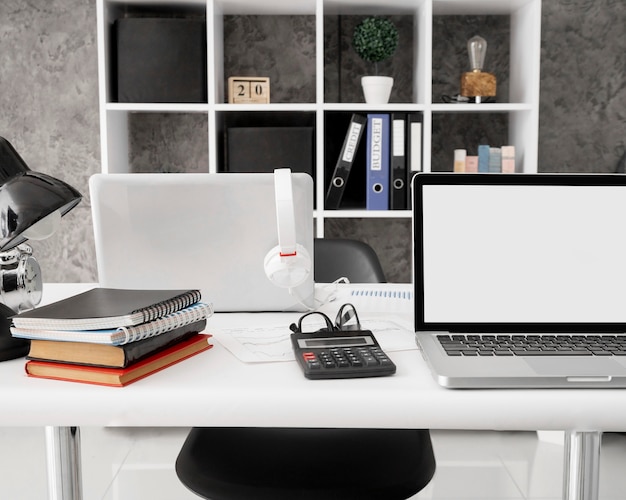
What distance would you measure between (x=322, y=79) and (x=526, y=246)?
1.74 m

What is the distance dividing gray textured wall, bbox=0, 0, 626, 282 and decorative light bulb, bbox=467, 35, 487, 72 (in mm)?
210

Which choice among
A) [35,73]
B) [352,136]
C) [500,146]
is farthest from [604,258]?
[35,73]

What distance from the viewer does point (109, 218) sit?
3.82 feet

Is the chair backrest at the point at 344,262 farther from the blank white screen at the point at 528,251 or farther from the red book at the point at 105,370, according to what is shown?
the red book at the point at 105,370

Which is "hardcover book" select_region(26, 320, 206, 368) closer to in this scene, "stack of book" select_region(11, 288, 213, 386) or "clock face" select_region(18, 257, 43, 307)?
"stack of book" select_region(11, 288, 213, 386)

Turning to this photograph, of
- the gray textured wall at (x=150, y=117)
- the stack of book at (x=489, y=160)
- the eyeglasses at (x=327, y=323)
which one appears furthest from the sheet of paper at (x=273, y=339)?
the gray textured wall at (x=150, y=117)

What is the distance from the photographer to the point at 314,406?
2.70 feet

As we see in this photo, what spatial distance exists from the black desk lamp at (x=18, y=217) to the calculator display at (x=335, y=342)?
0.39m

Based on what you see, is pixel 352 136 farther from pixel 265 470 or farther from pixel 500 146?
pixel 265 470

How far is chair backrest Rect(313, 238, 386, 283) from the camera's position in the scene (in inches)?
82.9

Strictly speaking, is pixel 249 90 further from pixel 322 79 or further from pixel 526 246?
pixel 526 246

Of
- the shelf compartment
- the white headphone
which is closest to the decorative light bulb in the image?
the shelf compartment

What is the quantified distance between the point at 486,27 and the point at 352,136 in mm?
829

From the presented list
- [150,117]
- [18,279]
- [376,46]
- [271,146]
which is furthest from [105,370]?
[150,117]
